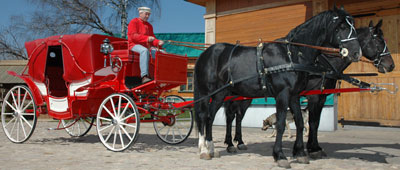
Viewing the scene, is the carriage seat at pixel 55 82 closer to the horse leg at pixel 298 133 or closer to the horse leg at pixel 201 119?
the horse leg at pixel 201 119

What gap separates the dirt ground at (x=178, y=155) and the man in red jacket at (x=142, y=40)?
5.16ft

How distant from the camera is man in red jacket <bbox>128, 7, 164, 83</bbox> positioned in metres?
6.56

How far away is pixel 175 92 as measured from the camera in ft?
62.2

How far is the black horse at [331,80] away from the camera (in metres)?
5.48

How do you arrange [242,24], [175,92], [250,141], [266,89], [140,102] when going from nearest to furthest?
[266,89] → [140,102] → [250,141] → [242,24] → [175,92]

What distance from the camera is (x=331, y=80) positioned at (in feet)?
20.9

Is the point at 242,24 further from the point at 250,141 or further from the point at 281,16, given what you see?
the point at 250,141

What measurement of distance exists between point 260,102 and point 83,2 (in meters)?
15.3

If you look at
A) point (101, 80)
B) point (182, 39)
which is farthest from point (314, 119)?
point (182, 39)

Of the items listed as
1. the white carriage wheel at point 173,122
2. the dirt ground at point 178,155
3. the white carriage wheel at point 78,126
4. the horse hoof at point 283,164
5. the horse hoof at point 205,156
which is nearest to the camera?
the horse hoof at point 283,164

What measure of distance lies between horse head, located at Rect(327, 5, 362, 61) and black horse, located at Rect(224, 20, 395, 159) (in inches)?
23.5

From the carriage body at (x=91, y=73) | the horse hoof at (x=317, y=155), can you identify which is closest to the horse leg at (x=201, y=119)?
the carriage body at (x=91, y=73)

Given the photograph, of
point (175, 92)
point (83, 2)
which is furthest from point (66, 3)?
point (175, 92)

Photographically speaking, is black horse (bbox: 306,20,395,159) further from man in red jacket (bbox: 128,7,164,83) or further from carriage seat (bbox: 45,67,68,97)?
carriage seat (bbox: 45,67,68,97)
